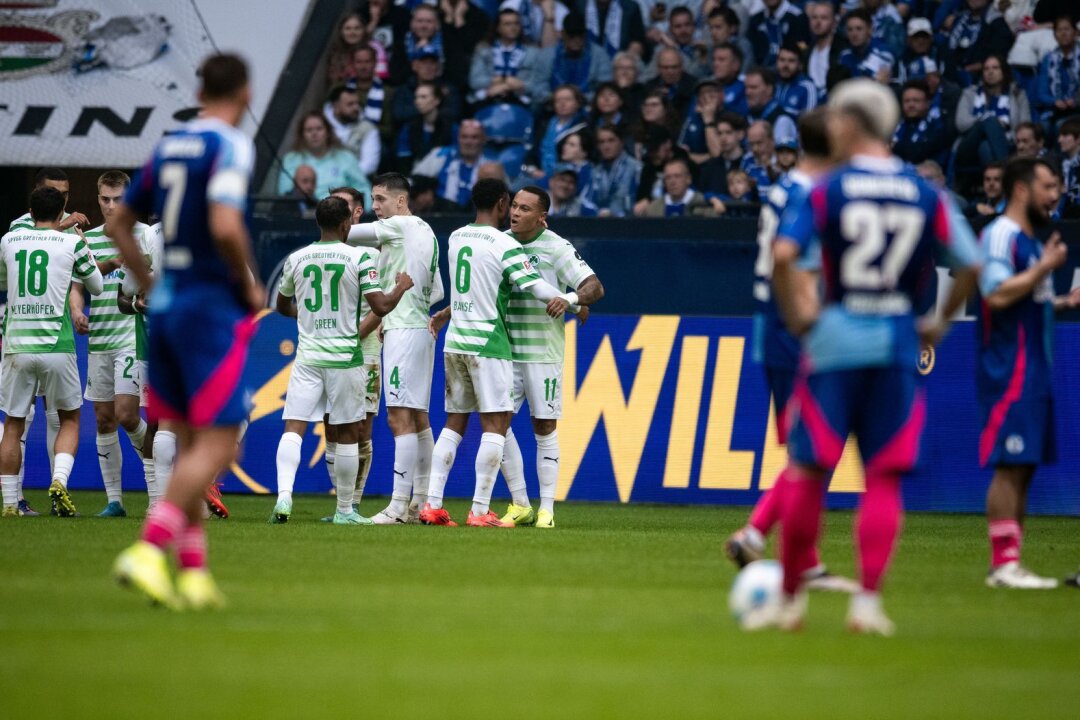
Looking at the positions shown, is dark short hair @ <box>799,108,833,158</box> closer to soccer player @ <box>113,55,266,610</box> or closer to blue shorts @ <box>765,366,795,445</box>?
blue shorts @ <box>765,366,795,445</box>

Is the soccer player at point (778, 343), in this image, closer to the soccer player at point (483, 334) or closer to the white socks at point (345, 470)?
the soccer player at point (483, 334)

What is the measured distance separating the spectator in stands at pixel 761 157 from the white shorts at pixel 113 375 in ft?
25.5

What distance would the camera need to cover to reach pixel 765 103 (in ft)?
62.6

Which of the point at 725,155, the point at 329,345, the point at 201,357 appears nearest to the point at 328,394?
the point at 329,345

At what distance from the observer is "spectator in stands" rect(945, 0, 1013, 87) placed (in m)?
19.2

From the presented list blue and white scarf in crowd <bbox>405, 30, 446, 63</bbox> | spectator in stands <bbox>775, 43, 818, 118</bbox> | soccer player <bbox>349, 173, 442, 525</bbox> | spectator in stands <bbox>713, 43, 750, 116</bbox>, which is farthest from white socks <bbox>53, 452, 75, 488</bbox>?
spectator in stands <bbox>775, 43, 818, 118</bbox>

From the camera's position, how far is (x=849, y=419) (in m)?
6.36

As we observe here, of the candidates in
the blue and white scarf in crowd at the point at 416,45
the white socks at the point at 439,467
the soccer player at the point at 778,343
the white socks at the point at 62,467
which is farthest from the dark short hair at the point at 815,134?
the blue and white scarf in crowd at the point at 416,45

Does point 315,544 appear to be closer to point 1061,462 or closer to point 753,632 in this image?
point 753,632

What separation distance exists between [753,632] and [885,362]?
1.18 m

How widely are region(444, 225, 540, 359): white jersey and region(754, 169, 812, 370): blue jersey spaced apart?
3878mm

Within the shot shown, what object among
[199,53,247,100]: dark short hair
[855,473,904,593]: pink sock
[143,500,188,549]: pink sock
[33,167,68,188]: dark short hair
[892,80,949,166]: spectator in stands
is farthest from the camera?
[892,80,949,166]: spectator in stands

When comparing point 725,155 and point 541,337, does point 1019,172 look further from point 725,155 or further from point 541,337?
point 725,155

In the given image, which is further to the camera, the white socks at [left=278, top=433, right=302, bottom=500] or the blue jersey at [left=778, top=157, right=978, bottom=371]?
the white socks at [left=278, top=433, right=302, bottom=500]
